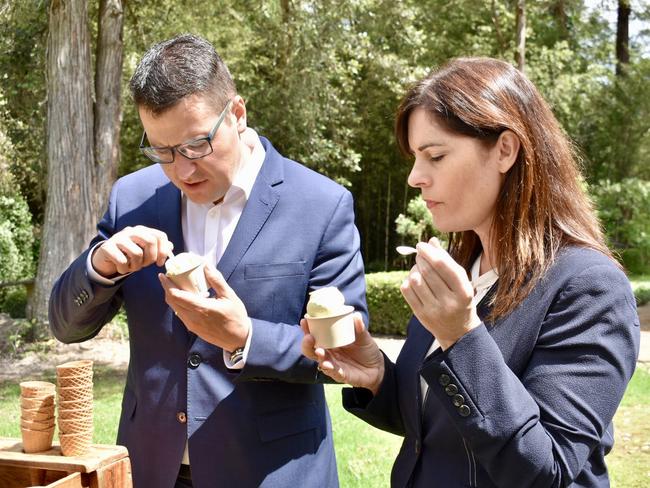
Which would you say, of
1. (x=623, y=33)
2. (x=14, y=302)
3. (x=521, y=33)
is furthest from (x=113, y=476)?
(x=623, y=33)

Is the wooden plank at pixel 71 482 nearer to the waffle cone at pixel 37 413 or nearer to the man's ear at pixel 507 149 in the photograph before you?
the waffle cone at pixel 37 413

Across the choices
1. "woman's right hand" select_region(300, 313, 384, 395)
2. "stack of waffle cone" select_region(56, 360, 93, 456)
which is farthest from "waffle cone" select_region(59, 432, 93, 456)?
"woman's right hand" select_region(300, 313, 384, 395)

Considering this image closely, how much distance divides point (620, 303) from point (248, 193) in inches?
45.9

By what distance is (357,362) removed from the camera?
6.54 ft

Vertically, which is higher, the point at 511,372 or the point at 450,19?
the point at 450,19

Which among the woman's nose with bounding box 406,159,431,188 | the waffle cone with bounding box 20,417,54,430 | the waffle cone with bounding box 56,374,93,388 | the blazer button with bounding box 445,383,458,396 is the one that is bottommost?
the waffle cone with bounding box 20,417,54,430

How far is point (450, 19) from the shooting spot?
20844 mm

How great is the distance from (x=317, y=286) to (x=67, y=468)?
0.83 m

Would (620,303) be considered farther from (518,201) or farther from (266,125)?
(266,125)

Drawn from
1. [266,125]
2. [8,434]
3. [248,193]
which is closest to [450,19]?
[266,125]

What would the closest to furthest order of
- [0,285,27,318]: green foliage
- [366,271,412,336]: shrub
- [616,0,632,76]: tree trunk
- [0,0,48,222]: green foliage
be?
[0,0,48,222]: green foliage < [366,271,412,336]: shrub < [0,285,27,318]: green foliage < [616,0,632,76]: tree trunk

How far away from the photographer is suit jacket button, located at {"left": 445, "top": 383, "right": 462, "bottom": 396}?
1.51m

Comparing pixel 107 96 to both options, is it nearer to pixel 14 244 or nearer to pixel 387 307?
pixel 14 244

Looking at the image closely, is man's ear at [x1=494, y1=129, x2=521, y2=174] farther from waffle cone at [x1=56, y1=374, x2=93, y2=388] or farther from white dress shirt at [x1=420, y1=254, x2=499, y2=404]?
waffle cone at [x1=56, y1=374, x2=93, y2=388]
